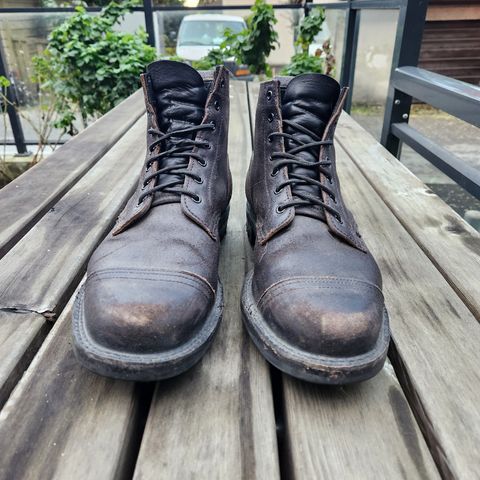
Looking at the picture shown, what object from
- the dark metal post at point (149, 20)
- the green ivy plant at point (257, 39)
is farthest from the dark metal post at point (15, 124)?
the green ivy plant at point (257, 39)

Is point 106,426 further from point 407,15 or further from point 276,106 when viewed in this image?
point 407,15

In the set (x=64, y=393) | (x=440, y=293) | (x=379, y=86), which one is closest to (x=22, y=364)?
(x=64, y=393)

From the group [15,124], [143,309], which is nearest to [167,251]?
[143,309]

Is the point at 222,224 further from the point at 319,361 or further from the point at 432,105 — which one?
the point at 432,105

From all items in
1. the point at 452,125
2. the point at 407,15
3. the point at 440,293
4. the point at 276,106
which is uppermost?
the point at 407,15

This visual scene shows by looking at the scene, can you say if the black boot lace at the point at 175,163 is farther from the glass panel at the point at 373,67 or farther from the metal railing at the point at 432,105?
the glass panel at the point at 373,67

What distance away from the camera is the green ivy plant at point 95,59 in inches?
131

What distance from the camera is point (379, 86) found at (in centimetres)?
270

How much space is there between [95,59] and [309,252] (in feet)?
10.5

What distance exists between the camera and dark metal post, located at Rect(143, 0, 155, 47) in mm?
3961

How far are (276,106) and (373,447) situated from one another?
72 centimetres

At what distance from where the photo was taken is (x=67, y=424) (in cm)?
63

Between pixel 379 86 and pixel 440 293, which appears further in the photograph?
pixel 379 86

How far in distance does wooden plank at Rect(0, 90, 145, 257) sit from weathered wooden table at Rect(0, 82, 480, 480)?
2.7 inches
